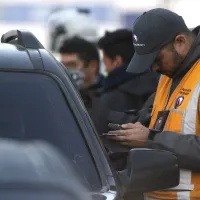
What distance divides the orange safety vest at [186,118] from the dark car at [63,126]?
682 millimetres

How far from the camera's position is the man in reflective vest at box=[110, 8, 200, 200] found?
4371 mm

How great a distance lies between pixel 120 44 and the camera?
8086 millimetres

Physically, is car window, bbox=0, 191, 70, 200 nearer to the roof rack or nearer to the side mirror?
the side mirror

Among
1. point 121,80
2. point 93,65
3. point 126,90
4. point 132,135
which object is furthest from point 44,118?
point 93,65

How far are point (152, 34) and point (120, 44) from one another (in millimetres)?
3376

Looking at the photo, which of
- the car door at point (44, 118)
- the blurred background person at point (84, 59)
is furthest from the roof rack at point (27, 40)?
the blurred background person at point (84, 59)

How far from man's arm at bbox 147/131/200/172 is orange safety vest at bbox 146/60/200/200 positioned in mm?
90

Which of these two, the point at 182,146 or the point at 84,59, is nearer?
the point at 182,146

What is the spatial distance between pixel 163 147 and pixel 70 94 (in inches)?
27.1

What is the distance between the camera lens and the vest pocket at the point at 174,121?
4.46 metres

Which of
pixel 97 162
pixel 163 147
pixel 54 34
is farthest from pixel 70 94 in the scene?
pixel 54 34

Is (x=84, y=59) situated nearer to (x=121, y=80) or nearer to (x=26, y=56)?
(x=121, y=80)

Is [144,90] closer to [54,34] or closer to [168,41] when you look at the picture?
[168,41]

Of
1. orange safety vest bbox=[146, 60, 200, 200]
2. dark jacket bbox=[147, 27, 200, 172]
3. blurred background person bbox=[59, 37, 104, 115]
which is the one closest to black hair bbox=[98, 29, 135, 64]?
blurred background person bbox=[59, 37, 104, 115]
